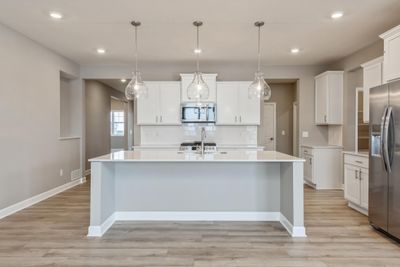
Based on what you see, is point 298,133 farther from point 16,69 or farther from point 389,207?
point 16,69

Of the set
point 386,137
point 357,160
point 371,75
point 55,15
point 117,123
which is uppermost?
point 55,15

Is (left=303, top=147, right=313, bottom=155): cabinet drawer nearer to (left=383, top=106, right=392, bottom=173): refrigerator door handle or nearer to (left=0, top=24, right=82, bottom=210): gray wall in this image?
(left=383, top=106, right=392, bottom=173): refrigerator door handle

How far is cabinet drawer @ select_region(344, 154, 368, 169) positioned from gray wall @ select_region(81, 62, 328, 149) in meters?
A: 2.04

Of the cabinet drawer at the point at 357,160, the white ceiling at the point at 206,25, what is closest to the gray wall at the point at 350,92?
the white ceiling at the point at 206,25

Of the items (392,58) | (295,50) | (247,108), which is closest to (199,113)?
(247,108)

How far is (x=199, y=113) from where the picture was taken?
19.9ft

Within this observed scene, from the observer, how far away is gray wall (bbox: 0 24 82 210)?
13.4ft

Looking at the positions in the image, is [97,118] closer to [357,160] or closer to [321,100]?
[321,100]

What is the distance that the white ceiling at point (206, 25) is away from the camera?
3424 mm

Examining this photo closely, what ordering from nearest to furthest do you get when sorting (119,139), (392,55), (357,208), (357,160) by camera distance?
(392,55), (357,160), (357,208), (119,139)

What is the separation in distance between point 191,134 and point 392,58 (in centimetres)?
402

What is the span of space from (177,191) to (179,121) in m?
2.56

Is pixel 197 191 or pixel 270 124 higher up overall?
pixel 270 124

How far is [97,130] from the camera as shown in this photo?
8016mm
